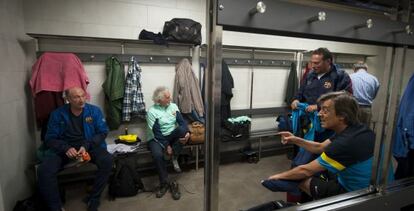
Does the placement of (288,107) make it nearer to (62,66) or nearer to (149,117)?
(149,117)

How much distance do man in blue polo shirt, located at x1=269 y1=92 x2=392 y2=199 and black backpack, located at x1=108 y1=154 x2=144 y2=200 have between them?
1628mm

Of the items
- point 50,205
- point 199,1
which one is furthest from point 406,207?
point 199,1

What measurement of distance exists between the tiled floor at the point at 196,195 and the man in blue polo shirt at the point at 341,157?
A: 1.04m

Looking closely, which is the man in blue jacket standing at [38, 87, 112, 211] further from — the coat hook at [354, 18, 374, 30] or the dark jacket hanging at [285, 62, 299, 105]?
the dark jacket hanging at [285, 62, 299, 105]

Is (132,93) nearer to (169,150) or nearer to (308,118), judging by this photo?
(169,150)

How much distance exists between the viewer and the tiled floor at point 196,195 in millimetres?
2258

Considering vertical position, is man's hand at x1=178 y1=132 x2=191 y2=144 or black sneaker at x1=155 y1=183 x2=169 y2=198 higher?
man's hand at x1=178 y1=132 x2=191 y2=144

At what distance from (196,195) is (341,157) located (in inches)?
63.5

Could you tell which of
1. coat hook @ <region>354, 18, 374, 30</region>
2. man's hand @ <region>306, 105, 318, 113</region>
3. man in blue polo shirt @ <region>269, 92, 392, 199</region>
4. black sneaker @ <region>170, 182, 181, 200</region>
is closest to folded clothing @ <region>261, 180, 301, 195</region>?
man in blue polo shirt @ <region>269, 92, 392, 199</region>

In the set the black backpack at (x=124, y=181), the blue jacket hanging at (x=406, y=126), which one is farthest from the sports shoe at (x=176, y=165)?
the blue jacket hanging at (x=406, y=126)

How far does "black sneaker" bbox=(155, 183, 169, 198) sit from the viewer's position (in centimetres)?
244

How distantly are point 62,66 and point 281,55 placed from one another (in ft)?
9.58

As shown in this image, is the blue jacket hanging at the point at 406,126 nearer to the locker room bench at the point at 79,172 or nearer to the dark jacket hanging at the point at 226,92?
the dark jacket hanging at the point at 226,92

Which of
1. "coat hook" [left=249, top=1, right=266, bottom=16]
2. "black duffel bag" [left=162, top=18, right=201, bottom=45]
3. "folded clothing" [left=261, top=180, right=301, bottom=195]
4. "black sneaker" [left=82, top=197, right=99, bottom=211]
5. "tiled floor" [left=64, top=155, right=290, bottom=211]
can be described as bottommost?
"tiled floor" [left=64, top=155, right=290, bottom=211]
